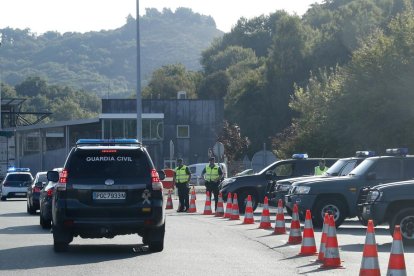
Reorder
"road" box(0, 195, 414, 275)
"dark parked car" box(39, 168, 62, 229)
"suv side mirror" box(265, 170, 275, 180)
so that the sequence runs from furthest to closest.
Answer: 1. "suv side mirror" box(265, 170, 275, 180)
2. "dark parked car" box(39, 168, 62, 229)
3. "road" box(0, 195, 414, 275)

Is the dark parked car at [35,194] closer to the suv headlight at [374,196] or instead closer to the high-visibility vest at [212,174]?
the high-visibility vest at [212,174]

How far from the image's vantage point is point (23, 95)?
17950 centimetres

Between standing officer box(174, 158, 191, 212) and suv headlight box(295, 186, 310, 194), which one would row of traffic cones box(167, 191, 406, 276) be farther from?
standing officer box(174, 158, 191, 212)

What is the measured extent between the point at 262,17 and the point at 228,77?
1754cm

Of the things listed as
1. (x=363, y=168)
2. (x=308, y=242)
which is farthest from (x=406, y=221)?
(x=363, y=168)

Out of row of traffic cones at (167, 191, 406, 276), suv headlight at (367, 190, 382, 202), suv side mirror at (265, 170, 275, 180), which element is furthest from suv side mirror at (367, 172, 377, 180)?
suv side mirror at (265, 170, 275, 180)

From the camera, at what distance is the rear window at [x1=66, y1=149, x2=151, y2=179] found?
17.0 metres

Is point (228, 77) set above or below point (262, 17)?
below

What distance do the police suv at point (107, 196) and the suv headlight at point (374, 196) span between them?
4.60 m

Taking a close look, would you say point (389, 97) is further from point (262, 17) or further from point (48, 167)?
point (262, 17)

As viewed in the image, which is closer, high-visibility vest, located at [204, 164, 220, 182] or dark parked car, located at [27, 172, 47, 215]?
dark parked car, located at [27, 172, 47, 215]

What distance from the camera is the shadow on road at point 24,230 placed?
22.8m

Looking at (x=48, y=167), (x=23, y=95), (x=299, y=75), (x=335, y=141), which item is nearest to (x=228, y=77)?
(x=299, y=75)

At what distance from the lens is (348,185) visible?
23625mm
